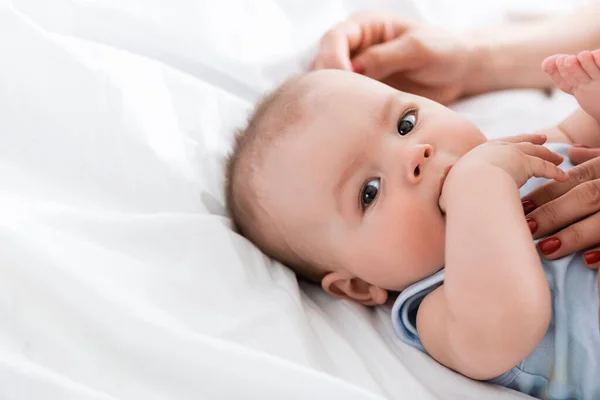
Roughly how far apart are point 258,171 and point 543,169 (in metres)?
0.41

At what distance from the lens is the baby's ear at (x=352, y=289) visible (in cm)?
103

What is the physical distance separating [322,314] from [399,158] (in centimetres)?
25

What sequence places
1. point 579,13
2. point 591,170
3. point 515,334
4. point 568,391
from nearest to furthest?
point 515,334
point 568,391
point 591,170
point 579,13

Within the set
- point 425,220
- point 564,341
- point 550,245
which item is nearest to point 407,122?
point 425,220

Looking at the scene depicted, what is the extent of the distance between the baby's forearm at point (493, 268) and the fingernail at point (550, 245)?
12 centimetres

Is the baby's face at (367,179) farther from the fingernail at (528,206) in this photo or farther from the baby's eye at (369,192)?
the fingernail at (528,206)

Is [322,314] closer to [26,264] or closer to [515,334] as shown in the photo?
[515,334]

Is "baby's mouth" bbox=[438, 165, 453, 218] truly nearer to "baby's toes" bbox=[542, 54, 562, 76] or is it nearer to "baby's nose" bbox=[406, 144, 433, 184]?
"baby's nose" bbox=[406, 144, 433, 184]

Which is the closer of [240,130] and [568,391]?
[568,391]

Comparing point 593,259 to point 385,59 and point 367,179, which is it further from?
point 385,59

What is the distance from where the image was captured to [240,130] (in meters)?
1.14

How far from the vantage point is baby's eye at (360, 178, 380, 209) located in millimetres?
981

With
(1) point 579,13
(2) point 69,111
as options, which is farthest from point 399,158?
(1) point 579,13

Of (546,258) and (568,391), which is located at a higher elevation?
(546,258)
